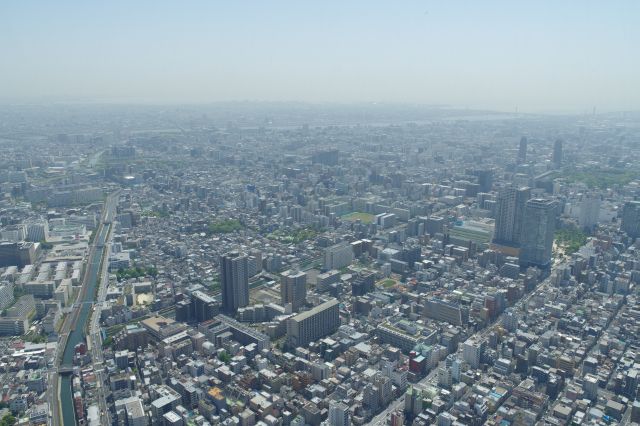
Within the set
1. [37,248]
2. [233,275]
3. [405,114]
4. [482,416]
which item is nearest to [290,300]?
[233,275]

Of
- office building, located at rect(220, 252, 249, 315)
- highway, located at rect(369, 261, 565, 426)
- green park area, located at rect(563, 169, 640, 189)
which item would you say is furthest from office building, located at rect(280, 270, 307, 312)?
green park area, located at rect(563, 169, 640, 189)

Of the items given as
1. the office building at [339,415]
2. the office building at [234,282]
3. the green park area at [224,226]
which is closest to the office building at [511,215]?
the office building at [234,282]

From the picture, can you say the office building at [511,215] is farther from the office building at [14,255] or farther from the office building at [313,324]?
the office building at [14,255]

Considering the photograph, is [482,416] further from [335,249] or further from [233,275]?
[335,249]

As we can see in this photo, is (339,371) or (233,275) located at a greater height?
(233,275)

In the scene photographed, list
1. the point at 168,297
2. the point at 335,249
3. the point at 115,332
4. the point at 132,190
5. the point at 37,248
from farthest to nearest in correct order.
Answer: the point at 132,190 → the point at 37,248 → the point at 335,249 → the point at 168,297 → the point at 115,332

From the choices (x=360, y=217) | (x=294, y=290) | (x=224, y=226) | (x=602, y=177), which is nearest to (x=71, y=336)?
(x=294, y=290)

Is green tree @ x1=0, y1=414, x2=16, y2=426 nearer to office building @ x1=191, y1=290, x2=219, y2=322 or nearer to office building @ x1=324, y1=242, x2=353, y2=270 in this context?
office building @ x1=191, y1=290, x2=219, y2=322

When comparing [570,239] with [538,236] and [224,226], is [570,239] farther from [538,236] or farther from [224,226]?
[224,226]
